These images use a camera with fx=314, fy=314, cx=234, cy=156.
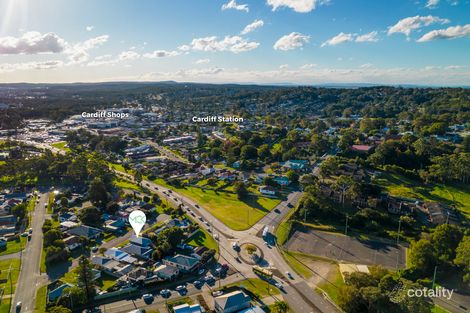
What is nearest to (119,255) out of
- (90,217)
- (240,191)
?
(90,217)

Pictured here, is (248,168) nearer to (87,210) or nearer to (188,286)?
(87,210)

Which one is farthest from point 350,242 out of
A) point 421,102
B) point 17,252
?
point 421,102

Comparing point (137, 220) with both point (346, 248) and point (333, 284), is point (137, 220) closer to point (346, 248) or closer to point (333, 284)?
point (333, 284)

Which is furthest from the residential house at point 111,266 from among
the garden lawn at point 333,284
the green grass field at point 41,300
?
the garden lawn at point 333,284

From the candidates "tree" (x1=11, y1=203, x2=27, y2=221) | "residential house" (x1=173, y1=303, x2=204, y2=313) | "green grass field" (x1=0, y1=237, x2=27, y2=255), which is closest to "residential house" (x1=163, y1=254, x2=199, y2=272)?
"residential house" (x1=173, y1=303, x2=204, y2=313)

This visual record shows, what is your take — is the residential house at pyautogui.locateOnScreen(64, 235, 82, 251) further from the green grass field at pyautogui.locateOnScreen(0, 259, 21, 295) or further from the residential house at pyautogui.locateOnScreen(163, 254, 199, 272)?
the residential house at pyautogui.locateOnScreen(163, 254, 199, 272)
